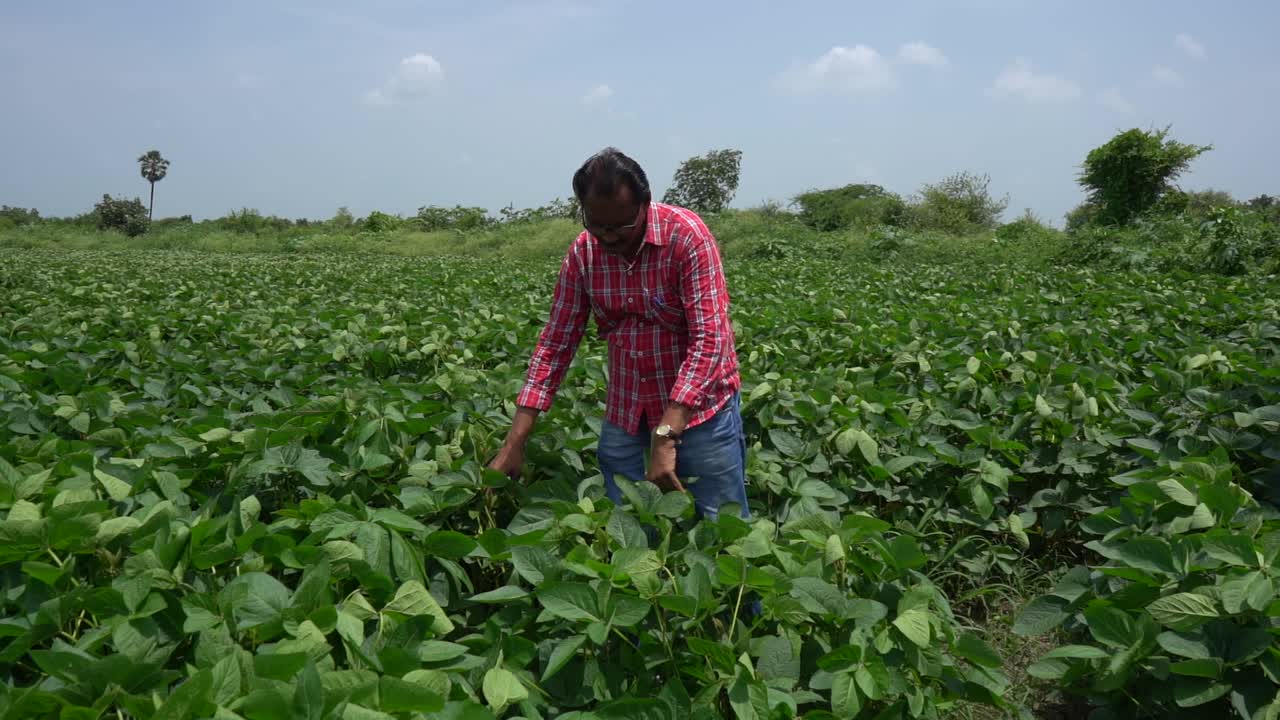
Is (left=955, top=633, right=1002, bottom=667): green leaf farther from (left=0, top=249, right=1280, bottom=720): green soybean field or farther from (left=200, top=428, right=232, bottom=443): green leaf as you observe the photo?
(left=200, top=428, right=232, bottom=443): green leaf

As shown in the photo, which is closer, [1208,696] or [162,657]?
[162,657]

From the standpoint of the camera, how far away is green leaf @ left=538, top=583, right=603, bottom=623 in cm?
139

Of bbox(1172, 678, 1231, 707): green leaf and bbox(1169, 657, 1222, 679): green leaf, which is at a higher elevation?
bbox(1169, 657, 1222, 679): green leaf

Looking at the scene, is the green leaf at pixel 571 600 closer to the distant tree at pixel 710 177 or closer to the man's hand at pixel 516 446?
the man's hand at pixel 516 446

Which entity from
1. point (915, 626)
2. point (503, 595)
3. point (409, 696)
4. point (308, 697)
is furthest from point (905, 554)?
point (308, 697)

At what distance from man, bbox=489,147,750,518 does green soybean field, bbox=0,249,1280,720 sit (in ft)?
0.49

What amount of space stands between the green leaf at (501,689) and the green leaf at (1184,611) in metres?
1.24

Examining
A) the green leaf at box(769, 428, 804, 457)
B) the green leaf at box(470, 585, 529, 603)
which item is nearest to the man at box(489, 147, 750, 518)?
the green leaf at box(769, 428, 804, 457)

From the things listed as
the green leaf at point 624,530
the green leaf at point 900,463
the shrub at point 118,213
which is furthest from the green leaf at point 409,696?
the shrub at point 118,213

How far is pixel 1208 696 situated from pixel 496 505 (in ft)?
5.31

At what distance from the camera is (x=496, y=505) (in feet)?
6.96

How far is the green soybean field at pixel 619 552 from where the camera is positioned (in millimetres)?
1334

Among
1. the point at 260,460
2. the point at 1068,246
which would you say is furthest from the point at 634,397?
the point at 1068,246

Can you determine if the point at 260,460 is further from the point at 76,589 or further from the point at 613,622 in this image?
the point at 613,622
